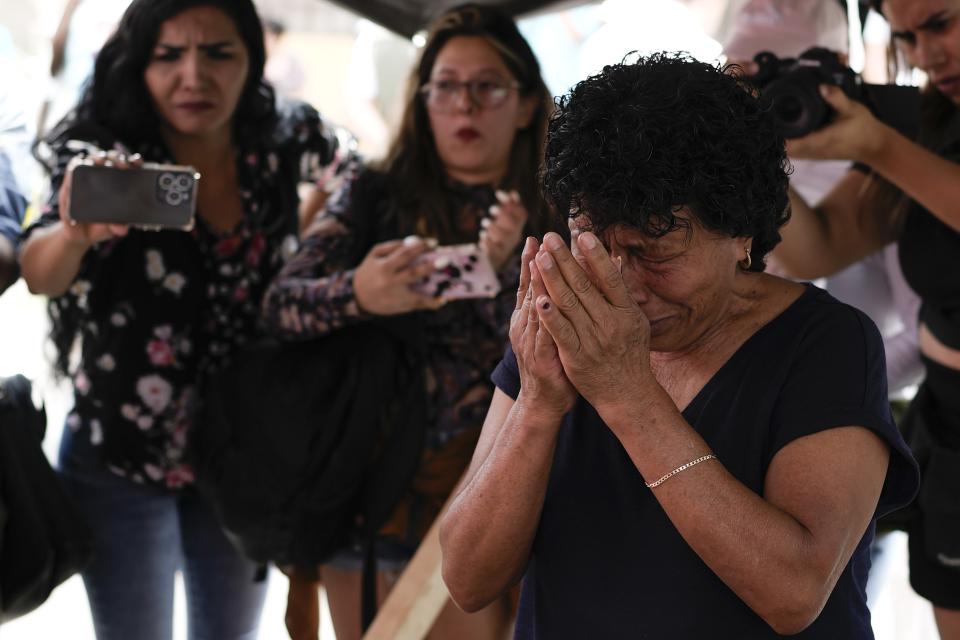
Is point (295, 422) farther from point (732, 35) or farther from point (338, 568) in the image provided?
point (732, 35)

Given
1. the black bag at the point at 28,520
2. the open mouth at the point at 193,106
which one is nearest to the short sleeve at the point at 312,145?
the open mouth at the point at 193,106

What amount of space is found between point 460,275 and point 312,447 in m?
0.38

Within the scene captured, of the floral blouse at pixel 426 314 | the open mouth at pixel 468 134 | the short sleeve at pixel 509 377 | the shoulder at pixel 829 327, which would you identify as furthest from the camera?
the open mouth at pixel 468 134

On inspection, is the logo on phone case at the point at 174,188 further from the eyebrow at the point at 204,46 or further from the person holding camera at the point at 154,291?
the eyebrow at the point at 204,46

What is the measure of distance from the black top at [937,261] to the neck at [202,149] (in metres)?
1.20

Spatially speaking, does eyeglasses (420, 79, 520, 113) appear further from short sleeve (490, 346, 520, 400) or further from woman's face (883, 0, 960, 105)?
short sleeve (490, 346, 520, 400)

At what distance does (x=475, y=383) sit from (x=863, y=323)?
919 millimetres

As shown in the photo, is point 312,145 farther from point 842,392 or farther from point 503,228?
point 842,392

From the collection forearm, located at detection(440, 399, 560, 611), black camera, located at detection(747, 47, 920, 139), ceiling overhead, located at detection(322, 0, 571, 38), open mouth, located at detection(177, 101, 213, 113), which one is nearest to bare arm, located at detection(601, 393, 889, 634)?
forearm, located at detection(440, 399, 560, 611)

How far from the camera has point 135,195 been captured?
178 centimetres

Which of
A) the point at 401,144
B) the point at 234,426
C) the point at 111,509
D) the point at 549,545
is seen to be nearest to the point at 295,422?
the point at 234,426

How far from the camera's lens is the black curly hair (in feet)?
3.61

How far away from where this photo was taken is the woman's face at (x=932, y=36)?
182 cm

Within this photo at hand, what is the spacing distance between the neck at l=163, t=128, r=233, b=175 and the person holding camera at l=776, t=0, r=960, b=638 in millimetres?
1014
